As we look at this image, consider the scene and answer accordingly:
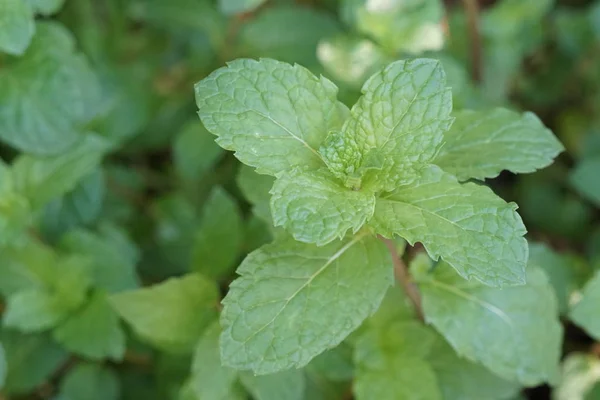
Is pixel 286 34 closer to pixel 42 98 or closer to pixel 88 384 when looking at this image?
pixel 42 98

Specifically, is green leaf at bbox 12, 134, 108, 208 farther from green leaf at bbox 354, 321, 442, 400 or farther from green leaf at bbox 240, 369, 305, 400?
green leaf at bbox 354, 321, 442, 400

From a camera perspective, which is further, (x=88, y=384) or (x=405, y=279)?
(x=88, y=384)

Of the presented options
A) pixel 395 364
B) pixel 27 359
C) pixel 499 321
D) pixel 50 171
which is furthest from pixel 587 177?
pixel 27 359

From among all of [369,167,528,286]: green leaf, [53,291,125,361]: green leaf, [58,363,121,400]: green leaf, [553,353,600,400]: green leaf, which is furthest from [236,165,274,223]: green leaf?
[553,353,600,400]: green leaf

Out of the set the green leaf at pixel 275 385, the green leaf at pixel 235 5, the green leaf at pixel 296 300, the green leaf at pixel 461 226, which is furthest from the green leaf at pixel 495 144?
the green leaf at pixel 235 5

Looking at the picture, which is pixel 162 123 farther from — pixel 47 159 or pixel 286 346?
pixel 286 346

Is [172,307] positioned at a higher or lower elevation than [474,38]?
lower

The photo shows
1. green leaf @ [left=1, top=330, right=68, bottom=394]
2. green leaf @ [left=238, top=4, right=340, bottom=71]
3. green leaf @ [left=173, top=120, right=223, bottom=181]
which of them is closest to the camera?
green leaf @ [left=1, top=330, right=68, bottom=394]
